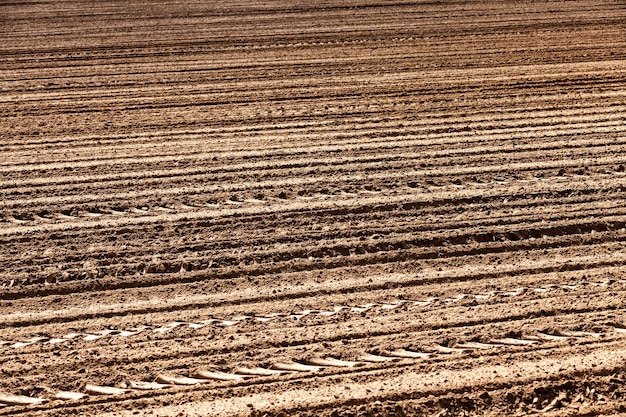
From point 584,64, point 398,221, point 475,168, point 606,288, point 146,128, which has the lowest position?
point 606,288

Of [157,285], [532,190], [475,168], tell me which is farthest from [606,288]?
[157,285]

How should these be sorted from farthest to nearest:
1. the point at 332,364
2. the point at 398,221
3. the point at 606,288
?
the point at 398,221 < the point at 606,288 < the point at 332,364

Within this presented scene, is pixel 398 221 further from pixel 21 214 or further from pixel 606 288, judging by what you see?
pixel 21 214

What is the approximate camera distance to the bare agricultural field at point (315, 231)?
371 cm

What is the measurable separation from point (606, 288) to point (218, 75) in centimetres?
538

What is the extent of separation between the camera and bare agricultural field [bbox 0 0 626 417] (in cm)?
371

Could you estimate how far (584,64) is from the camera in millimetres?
8188

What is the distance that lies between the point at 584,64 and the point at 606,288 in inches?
188

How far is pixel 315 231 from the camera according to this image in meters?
4.97

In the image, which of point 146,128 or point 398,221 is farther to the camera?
point 146,128

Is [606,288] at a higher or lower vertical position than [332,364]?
higher

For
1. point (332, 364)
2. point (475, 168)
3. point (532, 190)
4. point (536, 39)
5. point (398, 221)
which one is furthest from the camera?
point (536, 39)

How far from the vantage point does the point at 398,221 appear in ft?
16.6

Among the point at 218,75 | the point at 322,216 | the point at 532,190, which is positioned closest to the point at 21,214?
the point at 322,216
